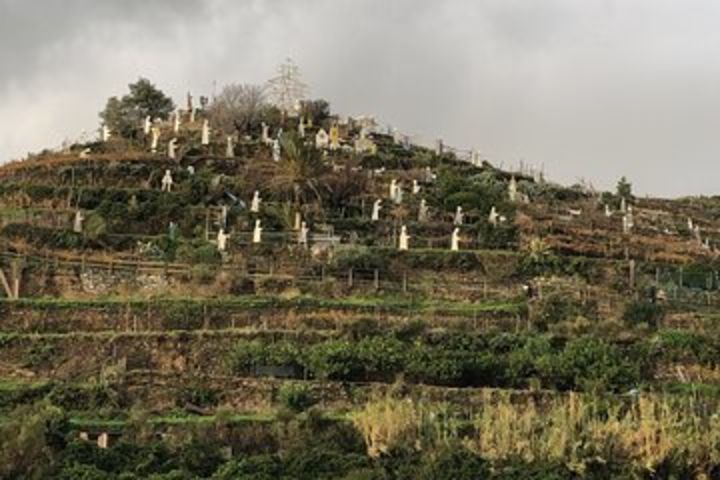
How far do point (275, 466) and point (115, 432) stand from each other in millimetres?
5043

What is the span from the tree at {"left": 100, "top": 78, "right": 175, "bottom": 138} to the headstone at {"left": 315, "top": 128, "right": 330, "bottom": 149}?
9.64m

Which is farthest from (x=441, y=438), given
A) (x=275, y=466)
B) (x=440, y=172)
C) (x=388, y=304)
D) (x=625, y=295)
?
(x=440, y=172)

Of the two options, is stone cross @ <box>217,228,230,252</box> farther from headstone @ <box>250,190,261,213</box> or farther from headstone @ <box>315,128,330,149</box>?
headstone @ <box>315,128,330,149</box>

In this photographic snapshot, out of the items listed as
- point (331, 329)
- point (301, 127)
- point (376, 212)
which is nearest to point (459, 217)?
point (376, 212)

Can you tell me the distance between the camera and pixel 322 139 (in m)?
58.8

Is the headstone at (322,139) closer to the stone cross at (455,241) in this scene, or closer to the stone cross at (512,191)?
the stone cross at (512,191)

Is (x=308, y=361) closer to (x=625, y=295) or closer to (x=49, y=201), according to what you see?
(x=625, y=295)

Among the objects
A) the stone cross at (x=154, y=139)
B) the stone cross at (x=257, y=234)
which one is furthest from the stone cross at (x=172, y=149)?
the stone cross at (x=257, y=234)

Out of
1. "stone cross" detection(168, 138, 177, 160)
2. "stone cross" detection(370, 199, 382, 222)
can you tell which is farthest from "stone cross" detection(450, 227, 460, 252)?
"stone cross" detection(168, 138, 177, 160)

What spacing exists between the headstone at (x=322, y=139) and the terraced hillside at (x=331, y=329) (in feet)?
22.2

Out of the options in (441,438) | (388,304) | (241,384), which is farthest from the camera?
(388,304)

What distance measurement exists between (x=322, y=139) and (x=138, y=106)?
1237 cm

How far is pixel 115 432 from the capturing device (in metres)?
26.8

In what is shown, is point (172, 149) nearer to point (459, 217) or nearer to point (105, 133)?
point (105, 133)
